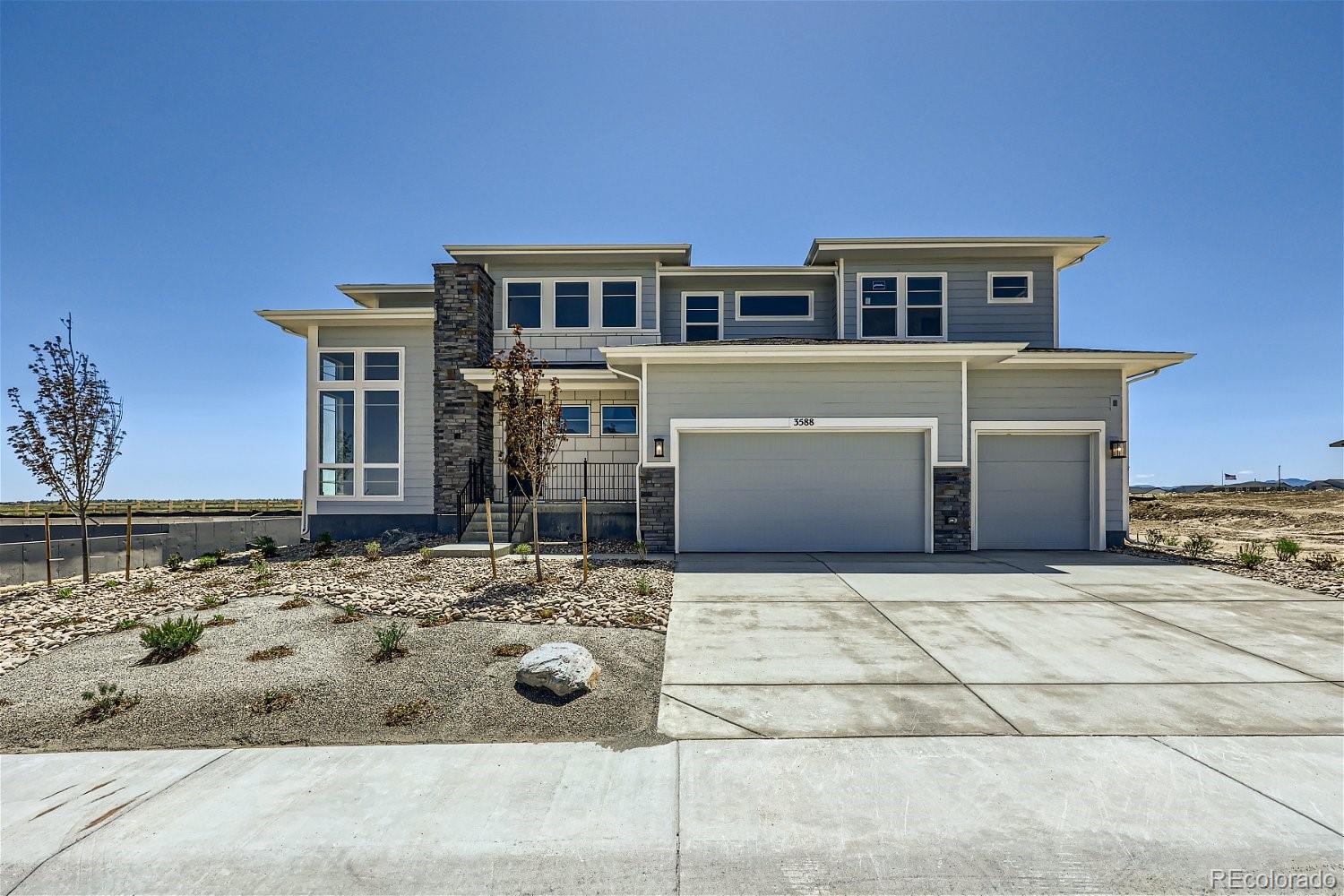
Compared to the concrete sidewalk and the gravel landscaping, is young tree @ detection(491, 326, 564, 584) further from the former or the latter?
the concrete sidewalk

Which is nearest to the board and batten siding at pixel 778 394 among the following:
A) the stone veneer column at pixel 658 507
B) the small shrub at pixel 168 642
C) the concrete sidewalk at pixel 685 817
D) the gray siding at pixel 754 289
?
the stone veneer column at pixel 658 507

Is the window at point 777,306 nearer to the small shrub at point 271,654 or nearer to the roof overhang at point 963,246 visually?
the roof overhang at point 963,246

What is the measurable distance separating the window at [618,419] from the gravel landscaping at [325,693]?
27.2ft

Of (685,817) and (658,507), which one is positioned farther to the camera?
(658,507)

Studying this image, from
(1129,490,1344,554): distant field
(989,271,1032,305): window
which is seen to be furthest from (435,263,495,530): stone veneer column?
(1129,490,1344,554): distant field

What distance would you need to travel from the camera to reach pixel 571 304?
47.8 feet

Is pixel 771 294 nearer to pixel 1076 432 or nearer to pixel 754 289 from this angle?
pixel 754 289

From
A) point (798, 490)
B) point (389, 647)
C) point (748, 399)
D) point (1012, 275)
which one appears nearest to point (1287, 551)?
point (1012, 275)

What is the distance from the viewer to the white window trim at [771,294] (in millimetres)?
15164

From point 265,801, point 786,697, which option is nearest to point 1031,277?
point 786,697

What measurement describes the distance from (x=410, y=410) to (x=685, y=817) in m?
12.4

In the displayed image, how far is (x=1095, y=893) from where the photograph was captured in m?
2.57

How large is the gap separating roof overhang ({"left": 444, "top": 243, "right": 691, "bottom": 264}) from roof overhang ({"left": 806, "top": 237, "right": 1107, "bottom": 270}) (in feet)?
11.7

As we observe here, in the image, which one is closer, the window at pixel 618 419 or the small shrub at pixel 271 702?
the small shrub at pixel 271 702
